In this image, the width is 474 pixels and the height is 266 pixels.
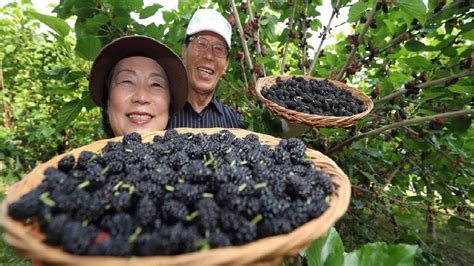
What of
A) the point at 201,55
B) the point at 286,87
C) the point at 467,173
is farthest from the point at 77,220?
the point at 467,173

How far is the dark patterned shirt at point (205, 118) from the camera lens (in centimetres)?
177

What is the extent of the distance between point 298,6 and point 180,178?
65.9 inches

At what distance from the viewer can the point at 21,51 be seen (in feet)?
12.1

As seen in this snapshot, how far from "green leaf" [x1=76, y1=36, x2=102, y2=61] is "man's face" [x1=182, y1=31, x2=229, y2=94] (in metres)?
0.48

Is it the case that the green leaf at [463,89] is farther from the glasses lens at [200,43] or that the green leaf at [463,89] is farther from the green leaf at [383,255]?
the glasses lens at [200,43]

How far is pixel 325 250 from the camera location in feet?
2.62

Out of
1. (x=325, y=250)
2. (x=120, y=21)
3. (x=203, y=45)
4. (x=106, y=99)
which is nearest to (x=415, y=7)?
(x=203, y=45)

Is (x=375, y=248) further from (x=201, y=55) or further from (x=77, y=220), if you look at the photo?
(x=201, y=55)

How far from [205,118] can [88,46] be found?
684mm

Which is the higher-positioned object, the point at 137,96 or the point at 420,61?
the point at 420,61

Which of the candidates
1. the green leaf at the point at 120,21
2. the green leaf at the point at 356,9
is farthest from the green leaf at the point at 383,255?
the green leaf at the point at 120,21

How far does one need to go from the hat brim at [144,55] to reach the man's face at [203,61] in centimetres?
23

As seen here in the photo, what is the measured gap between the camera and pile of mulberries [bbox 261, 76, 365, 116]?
5.11 ft

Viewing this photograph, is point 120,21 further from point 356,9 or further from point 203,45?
point 356,9
